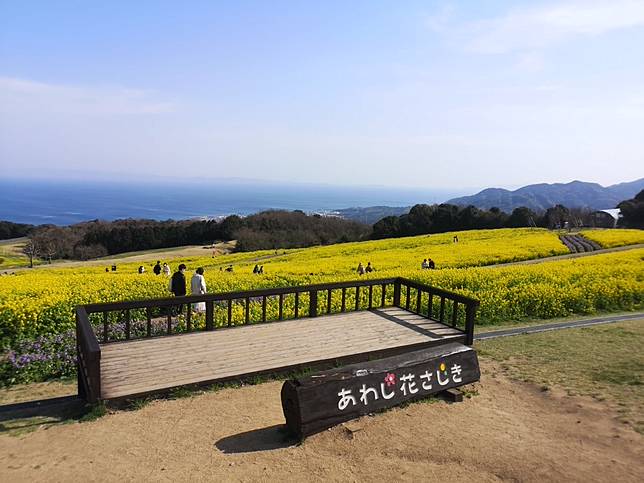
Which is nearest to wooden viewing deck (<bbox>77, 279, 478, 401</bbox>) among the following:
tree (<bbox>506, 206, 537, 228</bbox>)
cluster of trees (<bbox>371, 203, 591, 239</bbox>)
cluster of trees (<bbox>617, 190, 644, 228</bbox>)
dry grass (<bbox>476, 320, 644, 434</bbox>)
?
dry grass (<bbox>476, 320, 644, 434</bbox>)

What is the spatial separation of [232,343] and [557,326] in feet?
29.1

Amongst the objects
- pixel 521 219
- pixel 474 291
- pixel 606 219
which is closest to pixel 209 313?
pixel 474 291

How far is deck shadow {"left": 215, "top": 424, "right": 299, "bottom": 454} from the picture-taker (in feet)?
20.8

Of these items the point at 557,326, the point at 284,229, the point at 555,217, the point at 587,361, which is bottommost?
the point at 284,229

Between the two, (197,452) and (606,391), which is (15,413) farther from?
(606,391)

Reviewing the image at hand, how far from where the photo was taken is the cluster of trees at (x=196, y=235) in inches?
3078

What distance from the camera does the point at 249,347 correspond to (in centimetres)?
950

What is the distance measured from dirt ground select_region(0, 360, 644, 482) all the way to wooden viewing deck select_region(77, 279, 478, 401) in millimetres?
612

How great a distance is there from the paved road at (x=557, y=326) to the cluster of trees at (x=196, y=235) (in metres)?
62.1

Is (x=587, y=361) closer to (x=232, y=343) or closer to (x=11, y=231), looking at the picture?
(x=232, y=343)

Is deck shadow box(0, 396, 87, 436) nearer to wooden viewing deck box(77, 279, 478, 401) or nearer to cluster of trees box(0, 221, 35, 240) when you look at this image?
wooden viewing deck box(77, 279, 478, 401)

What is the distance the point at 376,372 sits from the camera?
729 centimetres

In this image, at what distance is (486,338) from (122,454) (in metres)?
8.63

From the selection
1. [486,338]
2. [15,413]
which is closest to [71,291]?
[15,413]
